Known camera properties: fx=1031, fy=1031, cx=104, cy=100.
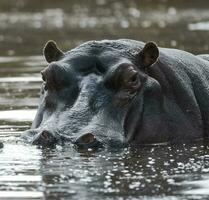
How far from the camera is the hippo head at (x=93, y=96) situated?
25.8 feet

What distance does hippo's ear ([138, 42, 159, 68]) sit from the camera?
8.66 metres

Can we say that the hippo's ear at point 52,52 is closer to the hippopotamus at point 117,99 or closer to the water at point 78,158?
the hippopotamus at point 117,99

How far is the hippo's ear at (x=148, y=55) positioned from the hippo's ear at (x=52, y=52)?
0.72 m

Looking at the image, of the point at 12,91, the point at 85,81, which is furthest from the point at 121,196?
the point at 12,91

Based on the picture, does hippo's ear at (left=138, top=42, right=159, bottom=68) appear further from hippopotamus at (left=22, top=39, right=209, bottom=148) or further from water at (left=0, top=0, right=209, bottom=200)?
water at (left=0, top=0, right=209, bottom=200)

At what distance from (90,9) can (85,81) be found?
25799 millimetres

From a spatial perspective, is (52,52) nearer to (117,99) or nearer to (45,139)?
(117,99)

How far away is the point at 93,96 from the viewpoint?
820cm

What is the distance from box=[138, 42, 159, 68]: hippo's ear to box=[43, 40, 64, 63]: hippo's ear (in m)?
0.72

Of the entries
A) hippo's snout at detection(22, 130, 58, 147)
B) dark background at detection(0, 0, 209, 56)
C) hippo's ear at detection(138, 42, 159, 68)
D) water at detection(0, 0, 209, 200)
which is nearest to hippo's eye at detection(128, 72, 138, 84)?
hippo's ear at detection(138, 42, 159, 68)

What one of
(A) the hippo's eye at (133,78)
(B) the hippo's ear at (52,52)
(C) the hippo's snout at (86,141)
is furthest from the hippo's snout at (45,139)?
(B) the hippo's ear at (52,52)

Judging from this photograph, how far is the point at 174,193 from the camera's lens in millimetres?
6336

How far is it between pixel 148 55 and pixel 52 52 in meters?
0.91

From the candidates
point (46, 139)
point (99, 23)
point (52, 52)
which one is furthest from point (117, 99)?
point (99, 23)
